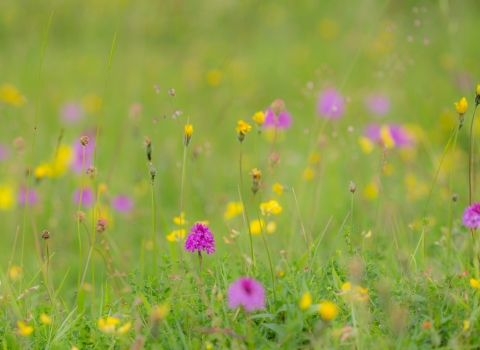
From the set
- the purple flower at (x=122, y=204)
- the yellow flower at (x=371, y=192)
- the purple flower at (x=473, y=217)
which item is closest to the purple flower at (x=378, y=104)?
the yellow flower at (x=371, y=192)

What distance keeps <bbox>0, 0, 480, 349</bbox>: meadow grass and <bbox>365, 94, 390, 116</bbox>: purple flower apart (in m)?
0.01

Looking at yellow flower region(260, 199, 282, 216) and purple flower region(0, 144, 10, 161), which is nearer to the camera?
yellow flower region(260, 199, 282, 216)

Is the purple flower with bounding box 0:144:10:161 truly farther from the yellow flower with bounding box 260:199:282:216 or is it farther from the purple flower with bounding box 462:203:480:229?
the purple flower with bounding box 462:203:480:229

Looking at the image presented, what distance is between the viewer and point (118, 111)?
4309 mm

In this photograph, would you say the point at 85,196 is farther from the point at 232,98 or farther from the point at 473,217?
the point at 473,217

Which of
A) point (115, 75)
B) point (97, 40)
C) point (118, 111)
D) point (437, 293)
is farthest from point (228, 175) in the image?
point (97, 40)

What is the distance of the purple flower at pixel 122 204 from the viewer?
2725 mm

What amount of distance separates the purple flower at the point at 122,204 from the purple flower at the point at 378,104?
172 cm

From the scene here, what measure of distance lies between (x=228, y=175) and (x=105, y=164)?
2.45 ft

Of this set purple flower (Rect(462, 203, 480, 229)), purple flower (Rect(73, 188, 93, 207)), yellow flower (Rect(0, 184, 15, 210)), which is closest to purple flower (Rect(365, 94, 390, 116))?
purple flower (Rect(73, 188, 93, 207))

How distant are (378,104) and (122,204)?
70.1 inches

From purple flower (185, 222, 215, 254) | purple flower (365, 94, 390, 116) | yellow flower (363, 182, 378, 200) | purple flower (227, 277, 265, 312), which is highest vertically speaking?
purple flower (365, 94, 390, 116)

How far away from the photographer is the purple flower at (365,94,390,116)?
144 inches

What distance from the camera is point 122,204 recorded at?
2.74m
